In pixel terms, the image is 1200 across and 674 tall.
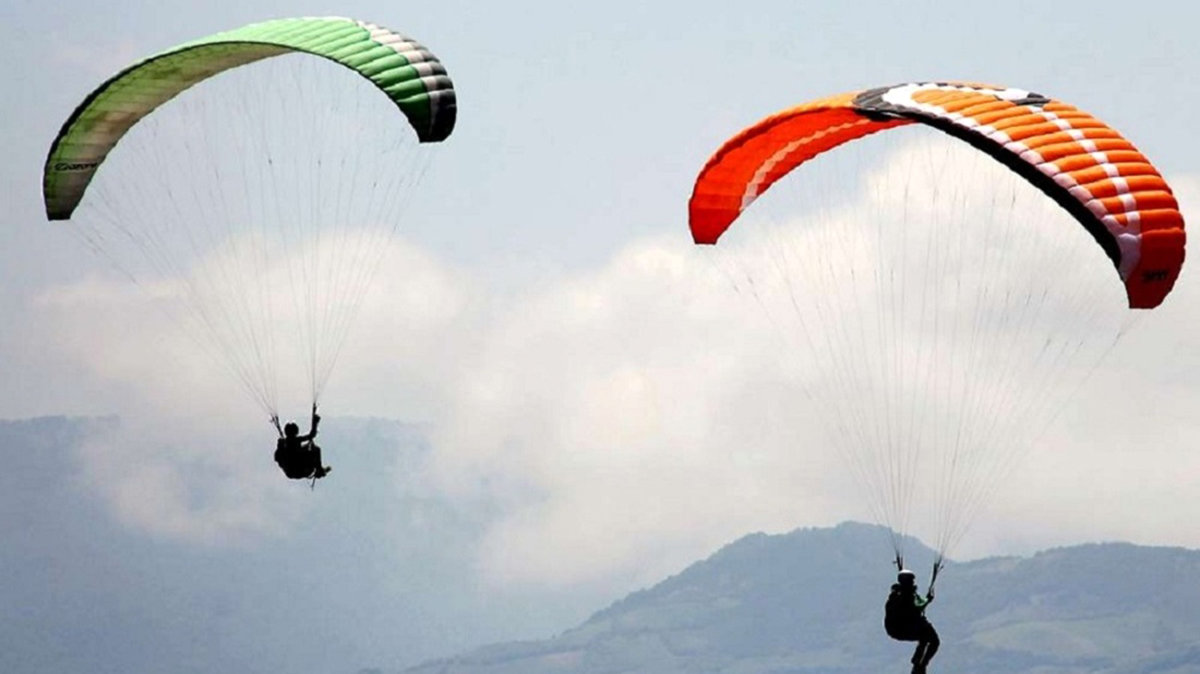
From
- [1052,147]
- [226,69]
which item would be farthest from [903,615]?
[226,69]

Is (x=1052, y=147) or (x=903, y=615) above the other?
(x=1052, y=147)

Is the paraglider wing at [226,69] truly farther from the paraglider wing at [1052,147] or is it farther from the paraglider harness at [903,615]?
the paraglider harness at [903,615]

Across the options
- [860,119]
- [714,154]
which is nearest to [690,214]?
[714,154]

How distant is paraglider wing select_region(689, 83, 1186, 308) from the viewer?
36531mm

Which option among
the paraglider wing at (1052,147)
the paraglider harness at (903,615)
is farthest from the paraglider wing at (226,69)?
the paraglider harness at (903,615)

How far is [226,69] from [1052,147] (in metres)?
18.9

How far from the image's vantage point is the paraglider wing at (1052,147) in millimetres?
36531

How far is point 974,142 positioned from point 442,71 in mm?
10286

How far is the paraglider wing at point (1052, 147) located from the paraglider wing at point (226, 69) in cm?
650

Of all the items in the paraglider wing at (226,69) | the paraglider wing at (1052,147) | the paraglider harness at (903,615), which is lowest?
the paraglider harness at (903,615)

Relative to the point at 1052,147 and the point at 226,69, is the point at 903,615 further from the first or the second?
the point at 226,69

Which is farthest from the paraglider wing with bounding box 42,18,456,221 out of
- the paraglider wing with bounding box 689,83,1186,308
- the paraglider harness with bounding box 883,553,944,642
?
the paraglider harness with bounding box 883,553,944,642

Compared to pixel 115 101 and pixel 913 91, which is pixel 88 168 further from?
pixel 913 91

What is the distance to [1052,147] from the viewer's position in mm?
38094
